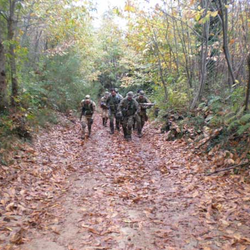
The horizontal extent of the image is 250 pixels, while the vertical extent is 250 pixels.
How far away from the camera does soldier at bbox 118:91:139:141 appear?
11.6 meters

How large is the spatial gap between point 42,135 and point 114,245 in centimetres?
721

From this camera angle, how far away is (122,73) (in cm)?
3559

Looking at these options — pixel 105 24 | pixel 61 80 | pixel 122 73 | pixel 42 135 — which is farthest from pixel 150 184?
pixel 105 24

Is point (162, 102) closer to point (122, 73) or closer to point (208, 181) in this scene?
point (208, 181)

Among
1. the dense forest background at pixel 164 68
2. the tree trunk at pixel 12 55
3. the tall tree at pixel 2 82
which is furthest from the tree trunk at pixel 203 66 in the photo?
the tall tree at pixel 2 82

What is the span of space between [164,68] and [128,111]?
7.54 metres

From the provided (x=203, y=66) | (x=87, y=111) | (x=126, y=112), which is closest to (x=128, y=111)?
(x=126, y=112)

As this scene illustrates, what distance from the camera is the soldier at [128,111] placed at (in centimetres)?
1160

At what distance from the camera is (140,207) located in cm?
496

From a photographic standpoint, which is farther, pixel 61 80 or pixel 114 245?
pixel 61 80

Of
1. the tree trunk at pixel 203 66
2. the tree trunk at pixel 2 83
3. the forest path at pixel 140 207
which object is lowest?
the forest path at pixel 140 207

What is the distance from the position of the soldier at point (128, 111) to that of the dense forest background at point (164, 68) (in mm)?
1819

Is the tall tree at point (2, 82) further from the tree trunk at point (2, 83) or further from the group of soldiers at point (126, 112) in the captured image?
the group of soldiers at point (126, 112)

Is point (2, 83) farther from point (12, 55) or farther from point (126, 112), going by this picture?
point (126, 112)
